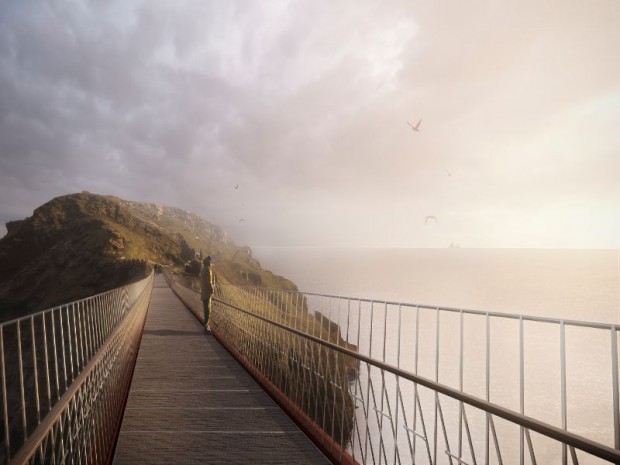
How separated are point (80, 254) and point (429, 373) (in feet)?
240

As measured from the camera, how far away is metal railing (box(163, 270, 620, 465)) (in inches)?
306

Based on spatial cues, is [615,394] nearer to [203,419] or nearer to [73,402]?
[73,402]

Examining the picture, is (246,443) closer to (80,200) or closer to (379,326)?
(379,326)

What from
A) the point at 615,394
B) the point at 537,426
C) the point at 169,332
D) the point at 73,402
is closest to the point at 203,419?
the point at 73,402

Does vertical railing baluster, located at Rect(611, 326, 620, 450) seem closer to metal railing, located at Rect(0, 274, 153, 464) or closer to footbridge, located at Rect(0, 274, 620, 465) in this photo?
footbridge, located at Rect(0, 274, 620, 465)

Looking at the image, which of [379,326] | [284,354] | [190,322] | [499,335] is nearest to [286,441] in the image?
[284,354]

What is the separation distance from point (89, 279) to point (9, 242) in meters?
67.5

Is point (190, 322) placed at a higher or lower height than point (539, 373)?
higher

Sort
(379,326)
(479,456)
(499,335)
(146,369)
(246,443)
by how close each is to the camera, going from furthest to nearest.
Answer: (499,335) < (379,326) < (479,456) < (146,369) < (246,443)

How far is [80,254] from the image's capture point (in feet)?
310

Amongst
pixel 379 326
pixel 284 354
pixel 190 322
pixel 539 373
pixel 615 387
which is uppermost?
pixel 615 387

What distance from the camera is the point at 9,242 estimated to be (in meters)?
127

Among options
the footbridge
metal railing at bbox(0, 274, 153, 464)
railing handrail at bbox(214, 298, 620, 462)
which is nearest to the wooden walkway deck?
the footbridge

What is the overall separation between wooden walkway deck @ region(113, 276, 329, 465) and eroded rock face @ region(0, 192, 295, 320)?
48430 mm
